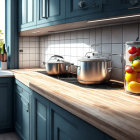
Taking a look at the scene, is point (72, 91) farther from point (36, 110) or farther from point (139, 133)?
point (139, 133)

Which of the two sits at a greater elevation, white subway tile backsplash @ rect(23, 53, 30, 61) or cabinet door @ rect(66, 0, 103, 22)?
cabinet door @ rect(66, 0, 103, 22)

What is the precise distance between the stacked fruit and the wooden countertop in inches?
2.2

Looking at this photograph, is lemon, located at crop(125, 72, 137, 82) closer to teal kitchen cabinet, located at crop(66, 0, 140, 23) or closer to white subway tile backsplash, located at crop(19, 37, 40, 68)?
teal kitchen cabinet, located at crop(66, 0, 140, 23)

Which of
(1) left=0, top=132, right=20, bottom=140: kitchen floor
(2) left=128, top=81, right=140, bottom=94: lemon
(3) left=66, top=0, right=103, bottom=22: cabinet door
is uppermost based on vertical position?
(3) left=66, top=0, right=103, bottom=22: cabinet door

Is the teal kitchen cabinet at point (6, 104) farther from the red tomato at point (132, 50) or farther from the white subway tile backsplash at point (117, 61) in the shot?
the red tomato at point (132, 50)

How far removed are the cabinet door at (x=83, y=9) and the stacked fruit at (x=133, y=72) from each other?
0.38 metres

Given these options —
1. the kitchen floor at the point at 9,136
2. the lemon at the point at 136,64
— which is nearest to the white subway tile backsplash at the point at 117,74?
the lemon at the point at 136,64

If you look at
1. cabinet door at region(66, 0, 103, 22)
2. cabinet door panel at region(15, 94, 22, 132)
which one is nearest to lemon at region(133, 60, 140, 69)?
cabinet door at region(66, 0, 103, 22)

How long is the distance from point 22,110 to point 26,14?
4.09 ft

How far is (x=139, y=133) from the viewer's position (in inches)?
31.7

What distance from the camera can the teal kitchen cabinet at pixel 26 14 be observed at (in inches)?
106

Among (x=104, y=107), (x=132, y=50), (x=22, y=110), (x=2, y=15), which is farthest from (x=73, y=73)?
(x=2, y=15)

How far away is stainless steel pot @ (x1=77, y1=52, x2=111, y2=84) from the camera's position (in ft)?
5.54

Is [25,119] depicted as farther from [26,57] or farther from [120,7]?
[120,7]
